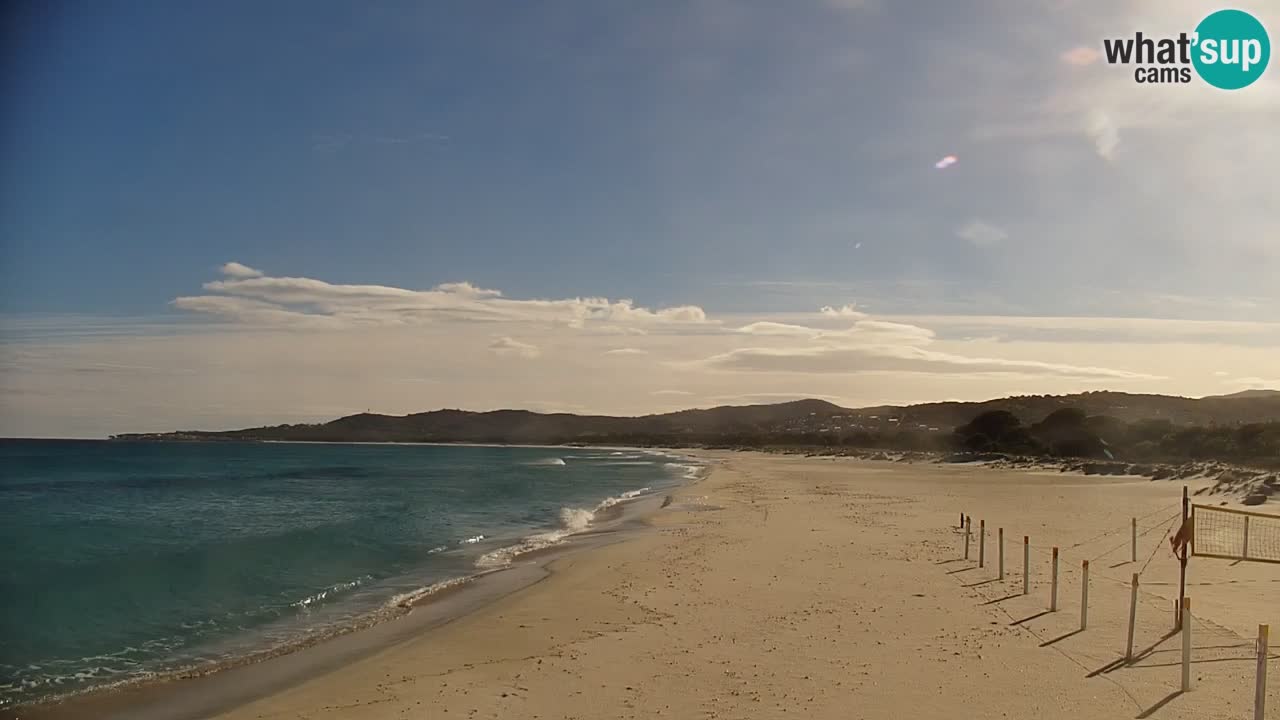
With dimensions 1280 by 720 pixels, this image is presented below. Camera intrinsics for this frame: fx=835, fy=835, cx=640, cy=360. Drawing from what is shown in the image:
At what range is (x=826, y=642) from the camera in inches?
438

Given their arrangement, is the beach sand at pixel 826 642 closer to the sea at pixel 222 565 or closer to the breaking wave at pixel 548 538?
the breaking wave at pixel 548 538

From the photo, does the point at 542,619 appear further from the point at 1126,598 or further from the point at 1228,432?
the point at 1228,432

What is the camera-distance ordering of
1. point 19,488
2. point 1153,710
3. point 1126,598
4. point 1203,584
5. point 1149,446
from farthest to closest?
1. point 1149,446
2. point 19,488
3. point 1203,584
4. point 1126,598
5. point 1153,710

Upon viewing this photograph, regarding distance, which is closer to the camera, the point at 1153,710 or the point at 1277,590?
the point at 1153,710

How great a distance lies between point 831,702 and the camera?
8.75 metres

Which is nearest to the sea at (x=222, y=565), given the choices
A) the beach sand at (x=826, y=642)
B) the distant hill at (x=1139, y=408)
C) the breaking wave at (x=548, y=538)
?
the breaking wave at (x=548, y=538)

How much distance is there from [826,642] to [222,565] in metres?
15.9

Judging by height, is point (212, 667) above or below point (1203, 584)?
below

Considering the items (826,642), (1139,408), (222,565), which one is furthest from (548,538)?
(1139,408)

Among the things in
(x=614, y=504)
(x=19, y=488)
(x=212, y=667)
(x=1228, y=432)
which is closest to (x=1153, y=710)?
(x=212, y=667)

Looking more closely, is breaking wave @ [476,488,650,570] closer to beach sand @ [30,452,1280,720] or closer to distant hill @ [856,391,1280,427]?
beach sand @ [30,452,1280,720]

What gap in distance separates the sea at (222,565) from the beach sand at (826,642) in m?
3.10

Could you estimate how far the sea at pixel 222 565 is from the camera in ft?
41.5

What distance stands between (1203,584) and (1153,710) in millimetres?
7944
